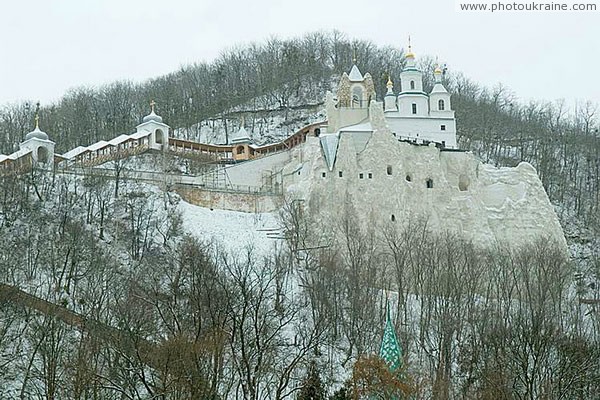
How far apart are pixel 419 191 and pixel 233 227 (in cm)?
1090

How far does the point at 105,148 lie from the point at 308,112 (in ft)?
74.4

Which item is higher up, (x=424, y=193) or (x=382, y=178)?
(x=382, y=178)

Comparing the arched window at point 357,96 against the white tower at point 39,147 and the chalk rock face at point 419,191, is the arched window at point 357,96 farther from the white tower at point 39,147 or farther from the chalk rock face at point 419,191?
the white tower at point 39,147

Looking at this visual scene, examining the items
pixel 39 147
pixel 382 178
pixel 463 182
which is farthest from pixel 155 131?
A: pixel 463 182

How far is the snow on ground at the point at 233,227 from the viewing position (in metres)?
47.4

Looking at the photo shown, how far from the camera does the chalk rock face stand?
168 feet

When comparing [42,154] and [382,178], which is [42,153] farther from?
[382,178]

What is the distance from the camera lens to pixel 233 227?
49.7 metres

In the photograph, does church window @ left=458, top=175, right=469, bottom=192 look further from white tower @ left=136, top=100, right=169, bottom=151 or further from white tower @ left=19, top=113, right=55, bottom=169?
white tower @ left=19, top=113, right=55, bottom=169

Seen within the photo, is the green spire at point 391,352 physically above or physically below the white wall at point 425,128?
below

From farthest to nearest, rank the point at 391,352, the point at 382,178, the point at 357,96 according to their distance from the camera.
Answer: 1. the point at 357,96
2. the point at 382,178
3. the point at 391,352

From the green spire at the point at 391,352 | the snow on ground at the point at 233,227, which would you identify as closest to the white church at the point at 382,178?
the snow on ground at the point at 233,227

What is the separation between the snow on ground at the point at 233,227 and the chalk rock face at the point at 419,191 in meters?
2.58

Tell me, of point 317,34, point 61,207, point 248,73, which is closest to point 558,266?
point 61,207
